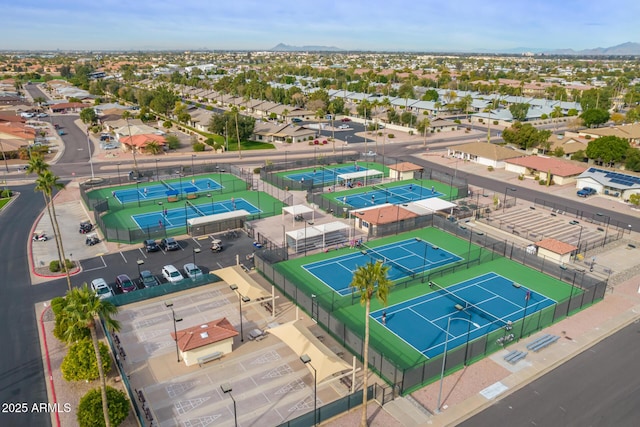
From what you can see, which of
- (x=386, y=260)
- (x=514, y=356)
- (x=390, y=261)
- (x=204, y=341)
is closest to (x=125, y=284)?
(x=204, y=341)

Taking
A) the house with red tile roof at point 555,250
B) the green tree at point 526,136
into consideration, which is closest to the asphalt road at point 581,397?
the house with red tile roof at point 555,250

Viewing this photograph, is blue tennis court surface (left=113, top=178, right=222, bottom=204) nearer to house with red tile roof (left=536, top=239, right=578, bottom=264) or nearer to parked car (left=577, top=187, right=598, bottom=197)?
house with red tile roof (left=536, top=239, right=578, bottom=264)

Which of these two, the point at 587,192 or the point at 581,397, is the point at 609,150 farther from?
the point at 581,397

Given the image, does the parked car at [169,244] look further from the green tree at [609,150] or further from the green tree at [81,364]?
the green tree at [609,150]

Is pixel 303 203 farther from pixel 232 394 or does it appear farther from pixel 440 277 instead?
pixel 232 394

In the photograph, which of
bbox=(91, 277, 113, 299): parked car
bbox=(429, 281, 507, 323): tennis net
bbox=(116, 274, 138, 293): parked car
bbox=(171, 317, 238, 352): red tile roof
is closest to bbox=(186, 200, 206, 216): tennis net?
bbox=(116, 274, 138, 293): parked car

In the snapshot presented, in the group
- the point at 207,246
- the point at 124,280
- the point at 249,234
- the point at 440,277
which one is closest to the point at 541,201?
the point at 440,277

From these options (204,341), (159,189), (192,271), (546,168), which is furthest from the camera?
(546,168)
